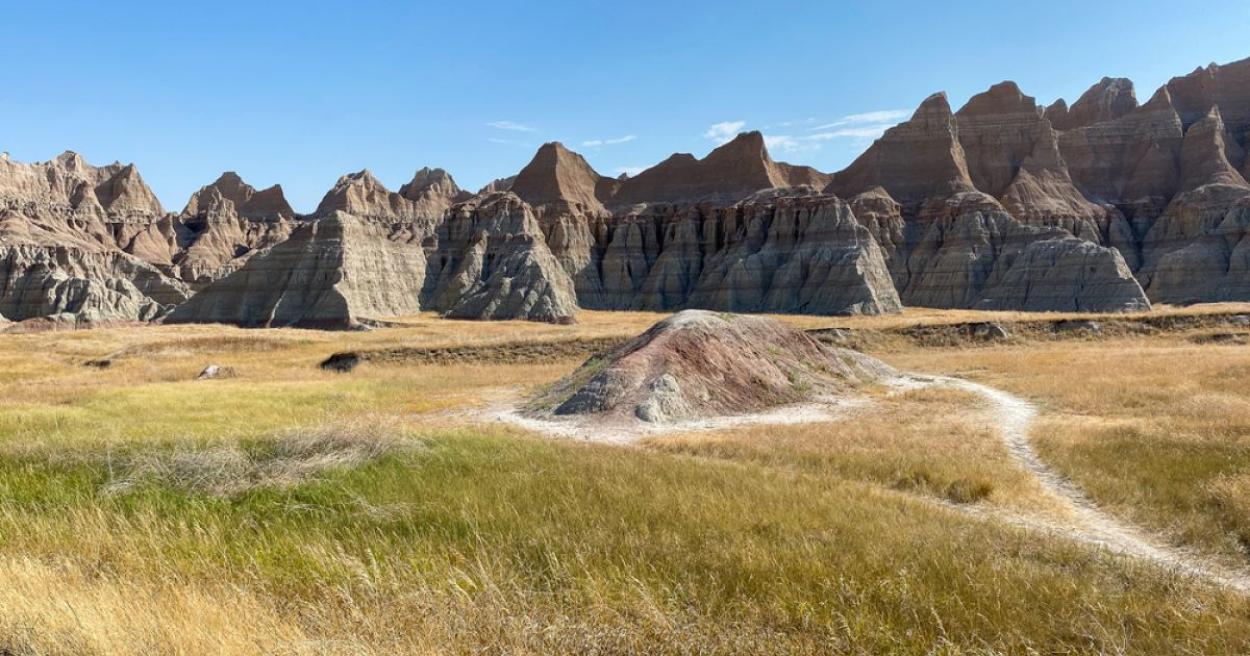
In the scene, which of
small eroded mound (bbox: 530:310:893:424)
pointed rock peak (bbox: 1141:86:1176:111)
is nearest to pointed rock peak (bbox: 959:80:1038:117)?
pointed rock peak (bbox: 1141:86:1176:111)

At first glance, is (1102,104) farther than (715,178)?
Yes

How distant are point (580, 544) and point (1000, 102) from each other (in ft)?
453

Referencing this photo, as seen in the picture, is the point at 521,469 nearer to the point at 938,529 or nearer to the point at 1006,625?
the point at 938,529

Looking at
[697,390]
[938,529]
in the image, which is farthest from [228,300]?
[938,529]

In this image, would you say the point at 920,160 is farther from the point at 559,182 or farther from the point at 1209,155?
the point at 559,182

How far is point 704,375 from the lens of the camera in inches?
898

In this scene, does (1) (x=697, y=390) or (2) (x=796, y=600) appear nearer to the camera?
(2) (x=796, y=600)

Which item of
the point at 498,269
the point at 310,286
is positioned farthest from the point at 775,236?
the point at 310,286

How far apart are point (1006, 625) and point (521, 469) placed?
6.73 meters

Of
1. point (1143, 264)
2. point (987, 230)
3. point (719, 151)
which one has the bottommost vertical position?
point (1143, 264)

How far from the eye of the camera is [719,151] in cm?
12725

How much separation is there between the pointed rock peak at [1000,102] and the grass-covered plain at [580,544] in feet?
405

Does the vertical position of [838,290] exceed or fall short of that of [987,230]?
it falls short

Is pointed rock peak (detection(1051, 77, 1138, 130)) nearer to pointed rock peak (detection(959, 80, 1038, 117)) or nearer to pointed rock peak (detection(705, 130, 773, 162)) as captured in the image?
pointed rock peak (detection(959, 80, 1038, 117))
